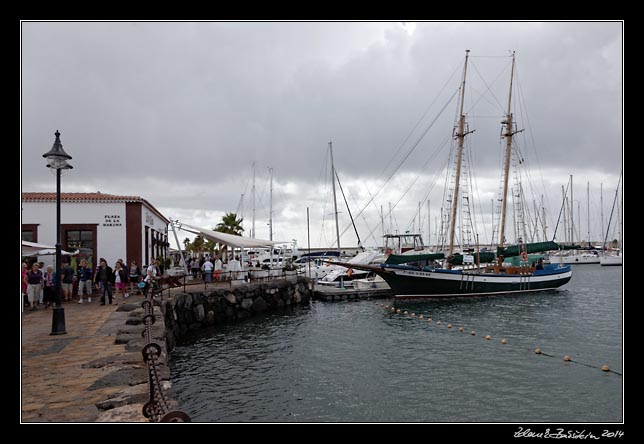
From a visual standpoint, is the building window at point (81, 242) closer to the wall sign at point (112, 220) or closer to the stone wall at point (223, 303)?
the wall sign at point (112, 220)

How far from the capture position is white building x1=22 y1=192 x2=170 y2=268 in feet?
70.3

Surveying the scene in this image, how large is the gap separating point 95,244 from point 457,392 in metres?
18.8

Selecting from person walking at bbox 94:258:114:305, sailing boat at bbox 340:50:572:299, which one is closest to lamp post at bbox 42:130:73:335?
person walking at bbox 94:258:114:305

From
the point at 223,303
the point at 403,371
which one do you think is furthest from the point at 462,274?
the point at 403,371

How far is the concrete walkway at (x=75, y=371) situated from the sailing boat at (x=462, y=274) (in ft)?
72.7

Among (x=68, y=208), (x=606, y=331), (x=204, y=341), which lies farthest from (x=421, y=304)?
(x=68, y=208)

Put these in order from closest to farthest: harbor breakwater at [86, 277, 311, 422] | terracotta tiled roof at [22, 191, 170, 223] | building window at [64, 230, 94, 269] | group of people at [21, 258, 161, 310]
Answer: harbor breakwater at [86, 277, 311, 422] < group of people at [21, 258, 161, 310] < terracotta tiled roof at [22, 191, 170, 223] < building window at [64, 230, 94, 269]

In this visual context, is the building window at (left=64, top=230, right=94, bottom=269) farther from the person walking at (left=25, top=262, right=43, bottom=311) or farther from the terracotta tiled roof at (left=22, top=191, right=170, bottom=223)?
the person walking at (left=25, top=262, right=43, bottom=311)

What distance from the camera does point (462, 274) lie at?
1257 inches

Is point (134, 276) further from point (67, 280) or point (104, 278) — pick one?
point (104, 278)

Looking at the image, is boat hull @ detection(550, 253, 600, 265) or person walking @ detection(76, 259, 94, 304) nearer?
person walking @ detection(76, 259, 94, 304)

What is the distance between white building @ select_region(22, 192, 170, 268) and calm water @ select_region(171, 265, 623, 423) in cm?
723

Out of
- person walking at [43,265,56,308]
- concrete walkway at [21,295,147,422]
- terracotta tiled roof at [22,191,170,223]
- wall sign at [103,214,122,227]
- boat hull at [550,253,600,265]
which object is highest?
terracotta tiled roof at [22,191,170,223]

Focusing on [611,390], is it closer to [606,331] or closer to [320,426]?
[606,331]
